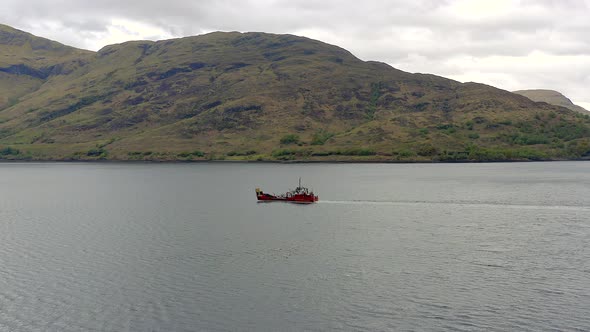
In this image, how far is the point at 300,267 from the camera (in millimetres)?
64625

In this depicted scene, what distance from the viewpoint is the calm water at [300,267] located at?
155ft

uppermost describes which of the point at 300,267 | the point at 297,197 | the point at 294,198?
the point at 297,197

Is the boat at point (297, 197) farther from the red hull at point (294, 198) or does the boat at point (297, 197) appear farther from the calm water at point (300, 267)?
the calm water at point (300, 267)

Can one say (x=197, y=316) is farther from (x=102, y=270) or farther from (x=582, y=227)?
(x=582, y=227)

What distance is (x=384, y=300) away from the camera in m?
51.2

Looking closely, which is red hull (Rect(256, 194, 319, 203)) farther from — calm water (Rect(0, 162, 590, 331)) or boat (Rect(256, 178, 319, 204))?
calm water (Rect(0, 162, 590, 331))

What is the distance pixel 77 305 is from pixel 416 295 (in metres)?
31.6

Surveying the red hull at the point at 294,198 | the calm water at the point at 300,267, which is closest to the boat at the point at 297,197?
the red hull at the point at 294,198

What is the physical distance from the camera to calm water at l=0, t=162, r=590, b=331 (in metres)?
47.2

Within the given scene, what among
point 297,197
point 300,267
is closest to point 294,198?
point 297,197

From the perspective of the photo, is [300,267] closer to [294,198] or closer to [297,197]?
[297,197]

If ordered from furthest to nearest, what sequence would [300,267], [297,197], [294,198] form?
[294,198] → [297,197] → [300,267]

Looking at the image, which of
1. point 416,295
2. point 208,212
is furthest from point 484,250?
point 208,212

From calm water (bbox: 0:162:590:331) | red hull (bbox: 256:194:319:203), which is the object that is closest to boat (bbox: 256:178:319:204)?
red hull (bbox: 256:194:319:203)
